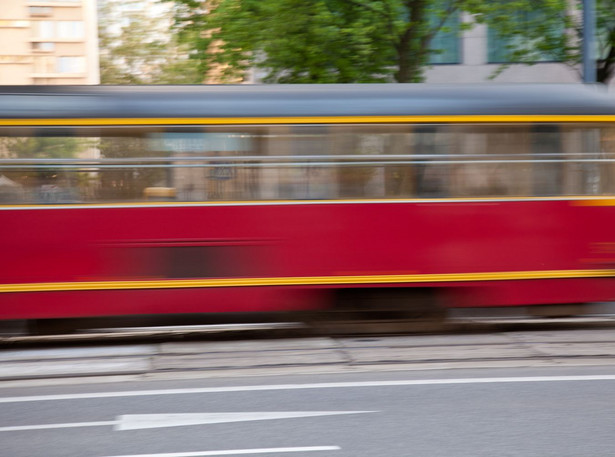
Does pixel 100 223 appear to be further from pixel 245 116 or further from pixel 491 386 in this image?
pixel 491 386

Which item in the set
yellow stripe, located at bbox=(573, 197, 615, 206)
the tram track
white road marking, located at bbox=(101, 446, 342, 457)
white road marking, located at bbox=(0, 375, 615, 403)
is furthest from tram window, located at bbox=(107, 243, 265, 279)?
white road marking, located at bbox=(101, 446, 342, 457)

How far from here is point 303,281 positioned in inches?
392

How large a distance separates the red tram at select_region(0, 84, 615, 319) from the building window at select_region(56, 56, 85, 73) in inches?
1840

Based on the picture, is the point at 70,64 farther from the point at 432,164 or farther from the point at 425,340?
the point at 425,340

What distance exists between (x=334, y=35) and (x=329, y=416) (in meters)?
12.7

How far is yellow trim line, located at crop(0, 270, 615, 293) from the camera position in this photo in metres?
9.68

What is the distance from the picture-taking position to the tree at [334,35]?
711 inches

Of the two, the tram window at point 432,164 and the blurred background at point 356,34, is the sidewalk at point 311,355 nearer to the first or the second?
the tram window at point 432,164

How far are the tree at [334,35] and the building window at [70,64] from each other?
37.2 metres

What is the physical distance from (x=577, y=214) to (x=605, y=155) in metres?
0.67

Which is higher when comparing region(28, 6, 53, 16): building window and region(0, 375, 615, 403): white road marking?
region(28, 6, 53, 16): building window

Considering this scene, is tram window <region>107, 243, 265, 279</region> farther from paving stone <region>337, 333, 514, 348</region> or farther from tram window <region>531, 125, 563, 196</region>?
tram window <region>531, 125, 563, 196</region>

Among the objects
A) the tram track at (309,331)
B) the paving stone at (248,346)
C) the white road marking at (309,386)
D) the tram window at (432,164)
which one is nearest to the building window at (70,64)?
the tram track at (309,331)

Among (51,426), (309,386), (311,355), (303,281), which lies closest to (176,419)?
(51,426)
